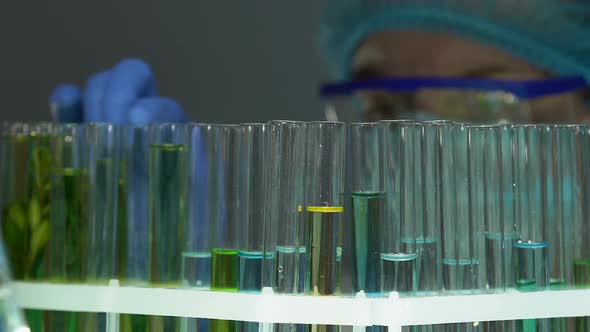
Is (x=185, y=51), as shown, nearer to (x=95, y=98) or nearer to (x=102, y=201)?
(x=95, y=98)

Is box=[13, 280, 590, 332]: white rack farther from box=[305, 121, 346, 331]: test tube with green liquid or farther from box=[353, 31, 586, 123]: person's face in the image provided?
box=[353, 31, 586, 123]: person's face

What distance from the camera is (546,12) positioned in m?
1.55

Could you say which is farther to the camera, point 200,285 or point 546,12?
point 546,12

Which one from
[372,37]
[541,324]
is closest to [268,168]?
[541,324]

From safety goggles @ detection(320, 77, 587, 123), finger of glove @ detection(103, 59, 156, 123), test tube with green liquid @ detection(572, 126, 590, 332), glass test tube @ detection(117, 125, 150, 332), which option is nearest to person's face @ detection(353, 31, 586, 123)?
safety goggles @ detection(320, 77, 587, 123)

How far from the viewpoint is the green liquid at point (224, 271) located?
2.35 ft

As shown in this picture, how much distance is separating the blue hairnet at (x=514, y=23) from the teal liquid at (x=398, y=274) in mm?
1029

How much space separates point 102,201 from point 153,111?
0.28 metres

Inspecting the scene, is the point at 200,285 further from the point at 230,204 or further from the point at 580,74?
the point at 580,74

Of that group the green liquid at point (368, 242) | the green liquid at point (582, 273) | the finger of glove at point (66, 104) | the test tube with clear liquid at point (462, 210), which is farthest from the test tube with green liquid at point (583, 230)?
the finger of glove at point (66, 104)

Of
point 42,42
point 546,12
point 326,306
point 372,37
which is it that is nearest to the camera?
point 326,306

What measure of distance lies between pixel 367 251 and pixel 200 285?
0.17 meters

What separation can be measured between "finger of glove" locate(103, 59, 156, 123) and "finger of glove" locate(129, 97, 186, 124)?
41 millimetres

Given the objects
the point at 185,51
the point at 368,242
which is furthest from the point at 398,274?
the point at 185,51
